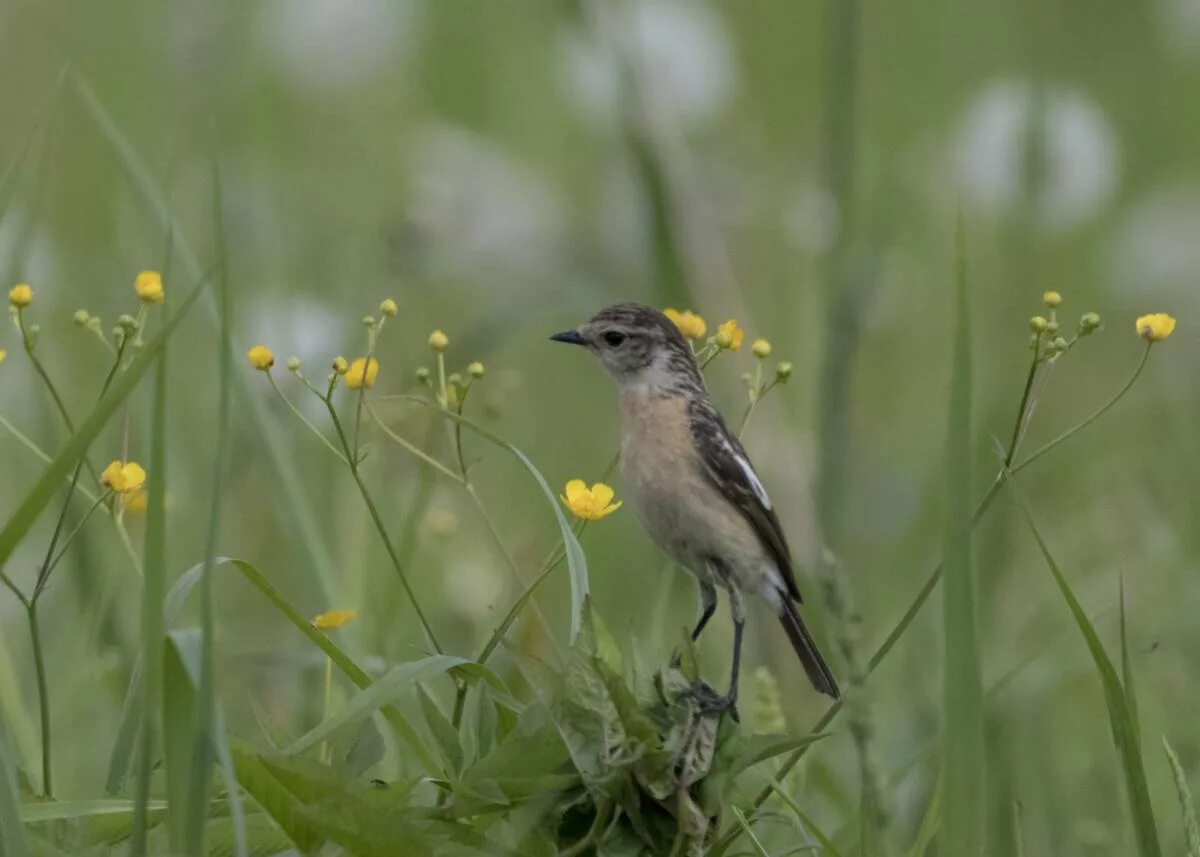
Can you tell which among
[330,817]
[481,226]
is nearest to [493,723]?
[330,817]

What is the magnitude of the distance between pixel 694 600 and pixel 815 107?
18.2 feet

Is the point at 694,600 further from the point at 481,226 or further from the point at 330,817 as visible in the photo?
the point at 330,817

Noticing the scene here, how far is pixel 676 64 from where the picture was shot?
9836mm

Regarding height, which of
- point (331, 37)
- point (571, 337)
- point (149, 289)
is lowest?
point (571, 337)

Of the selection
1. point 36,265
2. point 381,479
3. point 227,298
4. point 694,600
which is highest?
point 227,298

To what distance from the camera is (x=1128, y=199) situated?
32.0 ft

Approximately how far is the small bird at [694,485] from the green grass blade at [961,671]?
56.8 inches

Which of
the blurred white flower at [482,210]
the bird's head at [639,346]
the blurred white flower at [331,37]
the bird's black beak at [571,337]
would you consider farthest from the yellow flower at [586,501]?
the blurred white flower at [331,37]

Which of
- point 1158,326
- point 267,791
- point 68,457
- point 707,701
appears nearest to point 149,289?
point 68,457

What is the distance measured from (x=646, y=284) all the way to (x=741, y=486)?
3.75 m

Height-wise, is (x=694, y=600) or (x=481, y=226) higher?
(x=481, y=226)

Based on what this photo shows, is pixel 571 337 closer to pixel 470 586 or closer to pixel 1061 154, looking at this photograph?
pixel 470 586

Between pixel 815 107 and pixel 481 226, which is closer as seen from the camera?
pixel 481 226

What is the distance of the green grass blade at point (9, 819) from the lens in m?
2.61
